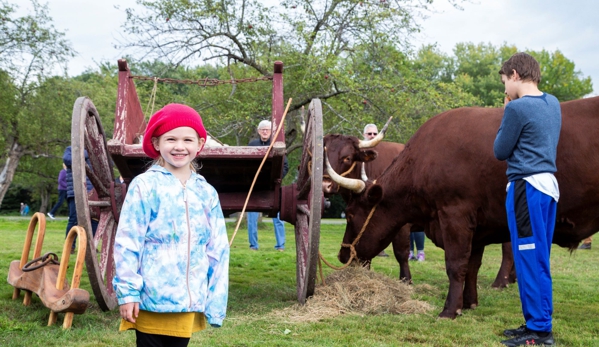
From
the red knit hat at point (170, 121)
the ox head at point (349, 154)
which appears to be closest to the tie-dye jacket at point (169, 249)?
the red knit hat at point (170, 121)

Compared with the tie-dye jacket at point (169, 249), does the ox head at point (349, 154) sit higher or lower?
higher

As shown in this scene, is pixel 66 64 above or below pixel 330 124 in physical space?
above

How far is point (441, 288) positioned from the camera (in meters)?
6.09

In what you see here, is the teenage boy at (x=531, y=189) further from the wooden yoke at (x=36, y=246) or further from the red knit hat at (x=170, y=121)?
the wooden yoke at (x=36, y=246)

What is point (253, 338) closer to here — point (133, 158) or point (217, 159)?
point (217, 159)

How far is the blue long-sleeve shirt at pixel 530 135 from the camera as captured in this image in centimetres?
369

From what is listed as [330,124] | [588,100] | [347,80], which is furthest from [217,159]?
[330,124]

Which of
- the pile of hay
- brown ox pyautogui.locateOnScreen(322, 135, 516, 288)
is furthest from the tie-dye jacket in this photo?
brown ox pyautogui.locateOnScreen(322, 135, 516, 288)

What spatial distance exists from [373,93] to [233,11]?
4222mm

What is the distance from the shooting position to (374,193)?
17.4 ft

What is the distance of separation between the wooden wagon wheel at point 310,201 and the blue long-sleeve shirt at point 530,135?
1245 mm

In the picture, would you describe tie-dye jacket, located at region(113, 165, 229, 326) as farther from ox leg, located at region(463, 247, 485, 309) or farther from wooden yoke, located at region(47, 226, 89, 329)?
ox leg, located at region(463, 247, 485, 309)

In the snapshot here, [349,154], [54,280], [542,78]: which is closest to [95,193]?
[54,280]

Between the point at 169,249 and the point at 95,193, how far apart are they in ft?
10.1
